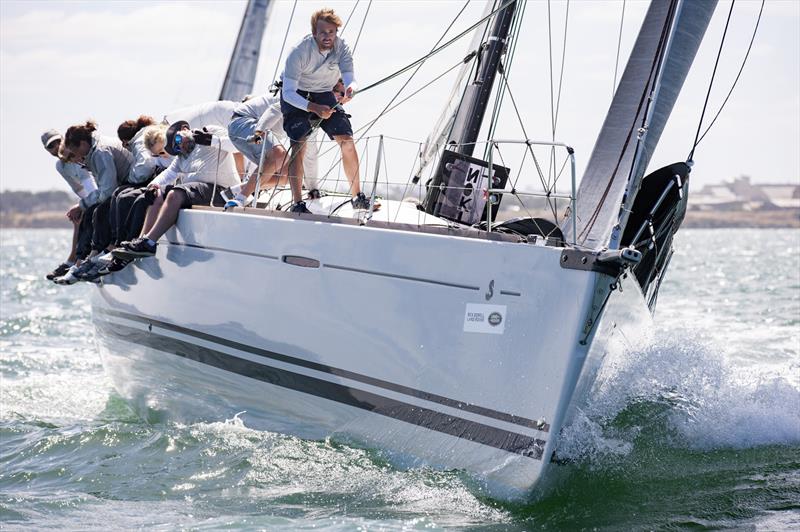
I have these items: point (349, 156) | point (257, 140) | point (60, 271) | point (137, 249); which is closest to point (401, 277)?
point (349, 156)

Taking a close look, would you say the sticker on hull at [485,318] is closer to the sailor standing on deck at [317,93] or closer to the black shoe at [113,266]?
the sailor standing on deck at [317,93]

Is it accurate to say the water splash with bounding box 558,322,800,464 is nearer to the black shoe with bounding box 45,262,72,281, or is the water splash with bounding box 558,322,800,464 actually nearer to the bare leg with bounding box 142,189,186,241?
the bare leg with bounding box 142,189,186,241

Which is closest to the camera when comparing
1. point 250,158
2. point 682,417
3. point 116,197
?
point 682,417

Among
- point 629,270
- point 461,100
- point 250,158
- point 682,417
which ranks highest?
point 461,100

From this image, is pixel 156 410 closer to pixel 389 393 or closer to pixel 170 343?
pixel 170 343

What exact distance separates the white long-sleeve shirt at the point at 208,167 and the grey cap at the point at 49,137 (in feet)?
5.37

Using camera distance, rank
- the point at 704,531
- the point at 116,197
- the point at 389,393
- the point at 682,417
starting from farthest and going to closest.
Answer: the point at 116,197 < the point at 682,417 < the point at 389,393 < the point at 704,531

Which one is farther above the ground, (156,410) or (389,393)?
(389,393)

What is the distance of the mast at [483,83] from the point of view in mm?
7000

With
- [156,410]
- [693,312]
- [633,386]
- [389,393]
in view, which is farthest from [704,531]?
[693,312]

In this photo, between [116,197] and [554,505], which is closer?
[554,505]

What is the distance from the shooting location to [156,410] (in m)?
7.98

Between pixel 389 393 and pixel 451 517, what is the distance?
36.3 inches

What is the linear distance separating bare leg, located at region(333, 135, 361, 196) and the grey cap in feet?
10.9
